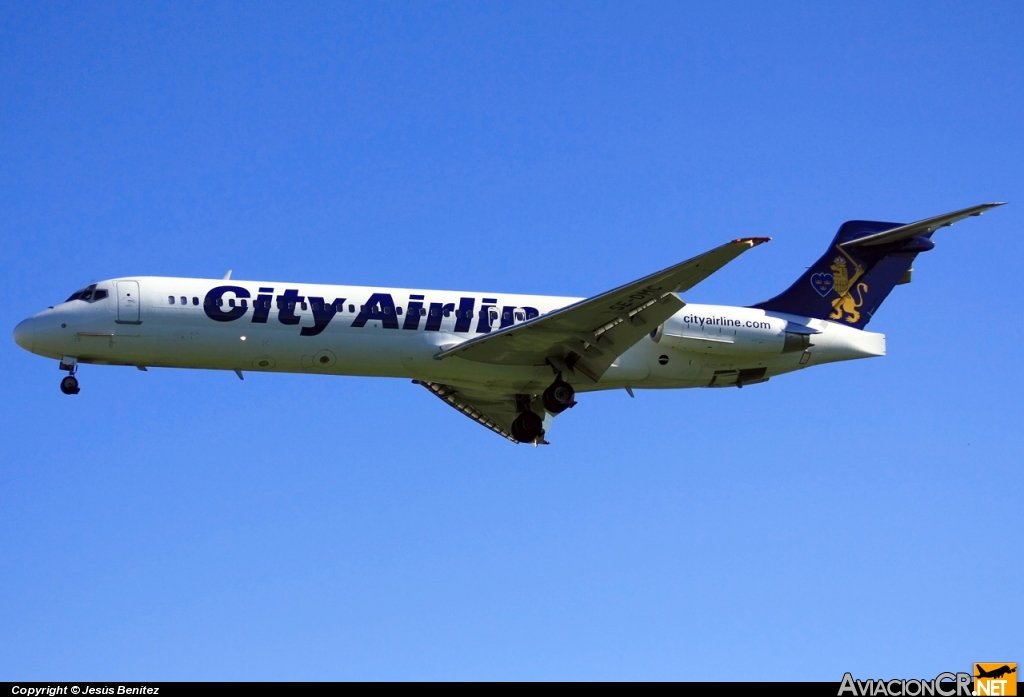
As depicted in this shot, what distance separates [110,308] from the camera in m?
25.9

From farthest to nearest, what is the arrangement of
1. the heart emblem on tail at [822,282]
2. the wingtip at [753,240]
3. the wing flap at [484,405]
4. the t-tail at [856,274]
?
the wing flap at [484,405], the heart emblem on tail at [822,282], the t-tail at [856,274], the wingtip at [753,240]

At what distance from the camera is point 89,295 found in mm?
26219

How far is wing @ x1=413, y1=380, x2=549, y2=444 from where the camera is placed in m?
29.7

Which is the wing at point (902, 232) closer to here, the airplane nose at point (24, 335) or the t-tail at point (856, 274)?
the t-tail at point (856, 274)

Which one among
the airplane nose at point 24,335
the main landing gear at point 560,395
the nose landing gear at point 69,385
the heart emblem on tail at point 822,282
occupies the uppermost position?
the heart emblem on tail at point 822,282

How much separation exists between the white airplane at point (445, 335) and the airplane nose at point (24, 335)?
3cm

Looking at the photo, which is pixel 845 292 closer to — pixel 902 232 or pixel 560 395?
pixel 902 232

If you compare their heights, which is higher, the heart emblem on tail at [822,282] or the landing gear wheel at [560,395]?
the heart emblem on tail at [822,282]

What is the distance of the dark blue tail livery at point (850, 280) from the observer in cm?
2873

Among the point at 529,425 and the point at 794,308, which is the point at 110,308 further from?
the point at 794,308

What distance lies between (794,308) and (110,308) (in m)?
15.2

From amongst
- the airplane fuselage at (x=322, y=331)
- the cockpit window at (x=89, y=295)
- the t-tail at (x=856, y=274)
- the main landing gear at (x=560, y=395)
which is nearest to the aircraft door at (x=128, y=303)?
the airplane fuselage at (x=322, y=331)

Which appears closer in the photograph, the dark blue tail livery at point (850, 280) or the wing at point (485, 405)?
the dark blue tail livery at point (850, 280)

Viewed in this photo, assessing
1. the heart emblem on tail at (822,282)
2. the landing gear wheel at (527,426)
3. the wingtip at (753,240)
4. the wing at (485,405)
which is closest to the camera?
the wingtip at (753,240)
